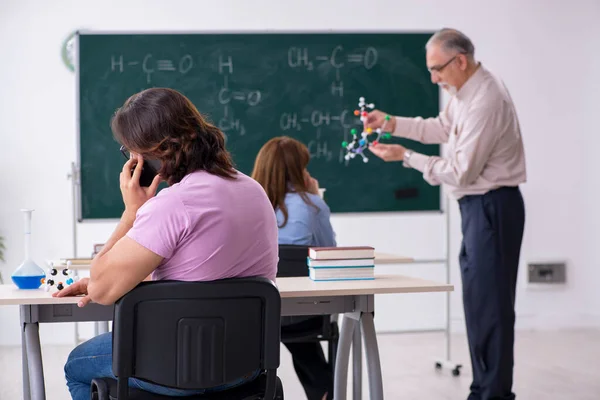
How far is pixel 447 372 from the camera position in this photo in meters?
4.53

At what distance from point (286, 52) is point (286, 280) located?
2970 mm

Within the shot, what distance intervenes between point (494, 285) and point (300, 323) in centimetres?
84

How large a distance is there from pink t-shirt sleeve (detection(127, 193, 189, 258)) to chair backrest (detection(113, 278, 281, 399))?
0.10 meters

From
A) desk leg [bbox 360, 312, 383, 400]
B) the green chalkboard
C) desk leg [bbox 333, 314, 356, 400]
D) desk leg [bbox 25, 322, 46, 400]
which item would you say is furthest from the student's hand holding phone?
the green chalkboard

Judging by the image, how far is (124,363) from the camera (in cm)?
187

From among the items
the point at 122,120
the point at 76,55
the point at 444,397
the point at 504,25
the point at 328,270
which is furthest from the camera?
the point at 504,25

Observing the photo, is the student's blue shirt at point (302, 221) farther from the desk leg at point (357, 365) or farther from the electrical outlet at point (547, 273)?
the electrical outlet at point (547, 273)

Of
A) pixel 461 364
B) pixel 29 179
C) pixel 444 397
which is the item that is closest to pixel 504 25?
pixel 461 364

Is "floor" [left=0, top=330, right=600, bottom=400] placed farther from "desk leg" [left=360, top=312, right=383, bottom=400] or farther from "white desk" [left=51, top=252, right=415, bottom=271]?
"desk leg" [left=360, top=312, right=383, bottom=400]

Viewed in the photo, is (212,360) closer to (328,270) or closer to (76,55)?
(328,270)

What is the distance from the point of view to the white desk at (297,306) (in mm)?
2283

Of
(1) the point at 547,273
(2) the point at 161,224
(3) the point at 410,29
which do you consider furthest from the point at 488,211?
(1) the point at 547,273

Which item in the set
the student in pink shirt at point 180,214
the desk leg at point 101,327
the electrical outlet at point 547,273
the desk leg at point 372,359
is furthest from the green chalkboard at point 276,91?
the student in pink shirt at point 180,214

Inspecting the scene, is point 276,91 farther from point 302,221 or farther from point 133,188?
point 133,188
